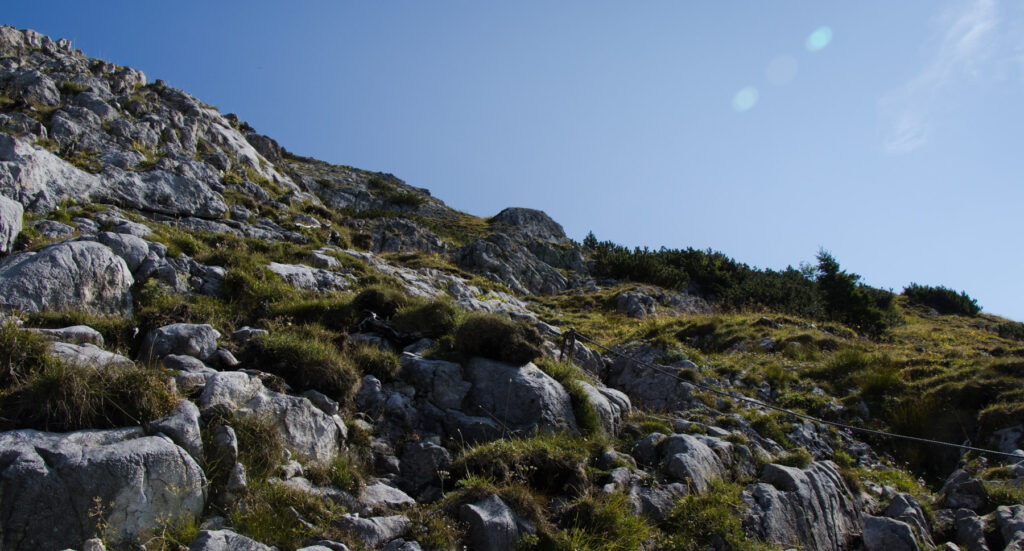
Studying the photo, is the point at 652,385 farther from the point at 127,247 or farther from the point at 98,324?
the point at 127,247

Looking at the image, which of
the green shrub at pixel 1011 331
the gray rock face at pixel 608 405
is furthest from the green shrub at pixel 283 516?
the green shrub at pixel 1011 331

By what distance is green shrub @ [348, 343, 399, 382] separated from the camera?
8.89 meters

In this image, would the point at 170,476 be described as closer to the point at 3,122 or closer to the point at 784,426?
the point at 784,426

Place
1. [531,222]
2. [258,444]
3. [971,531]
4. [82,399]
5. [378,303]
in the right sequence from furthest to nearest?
[531,222]
[378,303]
[971,531]
[258,444]
[82,399]

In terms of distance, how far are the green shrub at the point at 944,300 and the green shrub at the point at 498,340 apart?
119 feet

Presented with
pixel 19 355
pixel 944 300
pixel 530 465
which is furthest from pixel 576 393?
pixel 944 300

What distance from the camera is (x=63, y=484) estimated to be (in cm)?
455

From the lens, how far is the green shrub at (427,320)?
10.8m

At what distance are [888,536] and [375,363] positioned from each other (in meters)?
7.99

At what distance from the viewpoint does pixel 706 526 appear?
632 cm

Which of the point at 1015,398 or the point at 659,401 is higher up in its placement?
the point at 1015,398

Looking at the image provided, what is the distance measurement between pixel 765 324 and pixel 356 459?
603 inches

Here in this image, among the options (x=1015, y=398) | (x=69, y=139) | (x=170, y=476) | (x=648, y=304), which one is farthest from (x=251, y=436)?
(x=648, y=304)

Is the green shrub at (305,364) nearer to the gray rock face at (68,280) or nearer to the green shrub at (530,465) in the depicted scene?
the green shrub at (530,465)
